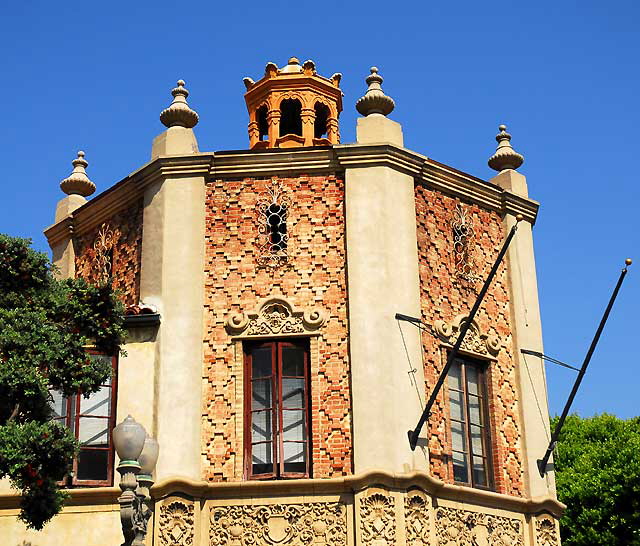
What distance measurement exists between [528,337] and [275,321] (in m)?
5.02

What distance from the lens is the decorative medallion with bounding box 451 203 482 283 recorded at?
784 inches

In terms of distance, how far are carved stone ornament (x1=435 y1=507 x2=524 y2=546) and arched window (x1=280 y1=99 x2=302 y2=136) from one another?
8875 millimetres

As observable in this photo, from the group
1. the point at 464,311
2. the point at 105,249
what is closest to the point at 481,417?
the point at 464,311

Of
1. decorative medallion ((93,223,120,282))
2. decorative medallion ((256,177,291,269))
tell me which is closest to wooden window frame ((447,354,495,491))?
decorative medallion ((256,177,291,269))

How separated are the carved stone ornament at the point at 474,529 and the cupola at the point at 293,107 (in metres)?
7.99

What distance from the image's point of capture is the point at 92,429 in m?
18.2

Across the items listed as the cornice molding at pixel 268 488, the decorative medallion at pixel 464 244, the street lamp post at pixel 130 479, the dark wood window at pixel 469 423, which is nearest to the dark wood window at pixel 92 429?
the cornice molding at pixel 268 488

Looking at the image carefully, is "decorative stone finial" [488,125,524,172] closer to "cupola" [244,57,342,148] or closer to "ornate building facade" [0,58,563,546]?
"ornate building facade" [0,58,563,546]

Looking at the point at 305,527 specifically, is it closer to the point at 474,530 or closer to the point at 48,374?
the point at 474,530

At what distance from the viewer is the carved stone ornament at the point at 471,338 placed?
18953 mm

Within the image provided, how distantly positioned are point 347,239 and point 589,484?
14.8 metres

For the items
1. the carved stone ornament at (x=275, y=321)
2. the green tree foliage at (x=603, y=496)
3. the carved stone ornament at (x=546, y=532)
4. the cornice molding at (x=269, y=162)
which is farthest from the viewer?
the green tree foliage at (x=603, y=496)

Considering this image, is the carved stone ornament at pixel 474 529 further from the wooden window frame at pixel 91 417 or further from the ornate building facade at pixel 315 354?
the wooden window frame at pixel 91 417

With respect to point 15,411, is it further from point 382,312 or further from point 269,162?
point 269,162
